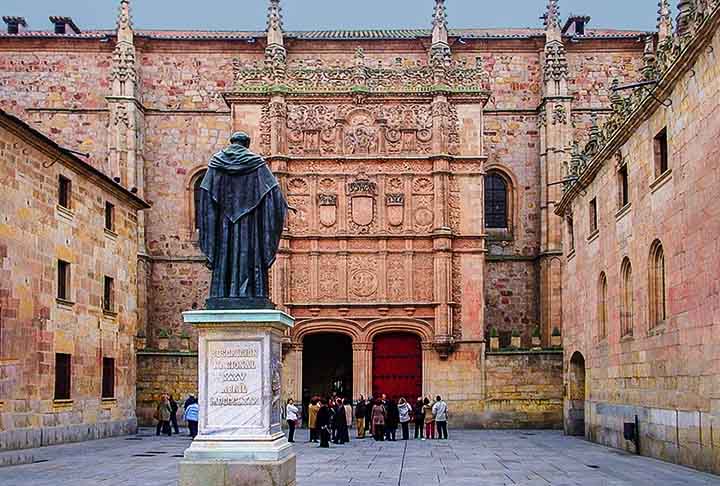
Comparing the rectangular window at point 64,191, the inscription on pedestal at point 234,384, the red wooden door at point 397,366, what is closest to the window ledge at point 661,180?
the inscription on pedestal at point 234,384

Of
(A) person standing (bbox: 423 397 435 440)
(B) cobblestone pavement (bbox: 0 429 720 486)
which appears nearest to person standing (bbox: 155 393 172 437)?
(B) cobblestone pavement (bbox: 0 429 720 486)

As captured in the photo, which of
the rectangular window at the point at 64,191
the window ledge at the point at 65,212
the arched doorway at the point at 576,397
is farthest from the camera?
the arched doorway at the point at 576,397

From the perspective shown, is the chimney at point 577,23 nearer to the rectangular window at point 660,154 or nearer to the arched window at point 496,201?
the arched window at point 496,201

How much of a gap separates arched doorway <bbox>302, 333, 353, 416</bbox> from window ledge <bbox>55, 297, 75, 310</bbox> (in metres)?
14.9

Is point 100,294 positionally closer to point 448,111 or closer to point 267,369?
point 448,111

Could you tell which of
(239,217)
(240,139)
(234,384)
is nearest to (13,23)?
(240,139)

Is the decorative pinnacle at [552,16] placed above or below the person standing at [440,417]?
above

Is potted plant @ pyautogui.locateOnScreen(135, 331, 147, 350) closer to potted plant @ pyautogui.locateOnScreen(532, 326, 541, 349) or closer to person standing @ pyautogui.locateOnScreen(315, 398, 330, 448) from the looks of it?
person standing @ pyautogui.locateOnScreen(315, 398, 330, 448)

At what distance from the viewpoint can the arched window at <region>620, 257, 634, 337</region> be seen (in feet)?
88.9

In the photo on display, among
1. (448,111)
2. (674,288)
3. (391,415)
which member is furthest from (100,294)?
(674,288)

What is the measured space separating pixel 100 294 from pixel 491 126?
803 inches

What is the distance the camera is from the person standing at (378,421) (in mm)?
33250

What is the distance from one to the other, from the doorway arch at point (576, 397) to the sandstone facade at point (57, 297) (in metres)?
14.5

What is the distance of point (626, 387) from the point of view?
26.6 meters
